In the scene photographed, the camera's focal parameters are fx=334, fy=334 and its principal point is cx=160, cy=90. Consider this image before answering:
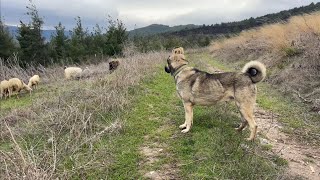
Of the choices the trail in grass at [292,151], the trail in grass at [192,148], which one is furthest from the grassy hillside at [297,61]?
the trail in grass at [192,148]

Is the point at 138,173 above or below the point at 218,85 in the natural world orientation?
below

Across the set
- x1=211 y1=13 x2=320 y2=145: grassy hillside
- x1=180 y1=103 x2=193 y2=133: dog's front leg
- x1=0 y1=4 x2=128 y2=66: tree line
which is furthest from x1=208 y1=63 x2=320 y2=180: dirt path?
A: x1=0 y1=4 x2=128 y2=66: tree line

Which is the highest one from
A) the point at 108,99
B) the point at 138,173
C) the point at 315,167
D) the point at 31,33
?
the point at 31,33

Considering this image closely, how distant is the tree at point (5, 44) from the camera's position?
29469mm

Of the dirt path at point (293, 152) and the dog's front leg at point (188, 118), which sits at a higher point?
the dog's front leg at point (188, 118)

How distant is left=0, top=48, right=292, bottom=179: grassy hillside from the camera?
4.37 m

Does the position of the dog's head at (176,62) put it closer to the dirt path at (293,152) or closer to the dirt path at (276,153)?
the dirt path at (276,153)

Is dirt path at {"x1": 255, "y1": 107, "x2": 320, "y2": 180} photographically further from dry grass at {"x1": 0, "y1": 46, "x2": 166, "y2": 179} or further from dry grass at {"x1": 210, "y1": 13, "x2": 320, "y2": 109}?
dry grass at {"x1": 0, "y1": 46, "x2": 166, "y2": 179}

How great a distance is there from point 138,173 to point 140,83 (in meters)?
6.33

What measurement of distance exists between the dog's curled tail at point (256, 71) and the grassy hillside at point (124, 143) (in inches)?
42.9

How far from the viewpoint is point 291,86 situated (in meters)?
10.9

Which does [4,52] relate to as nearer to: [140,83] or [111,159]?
[140,83]

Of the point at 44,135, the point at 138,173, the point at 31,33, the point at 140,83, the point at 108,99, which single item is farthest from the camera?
the point at 31,33

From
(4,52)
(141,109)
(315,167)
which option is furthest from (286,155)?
(4,52)
